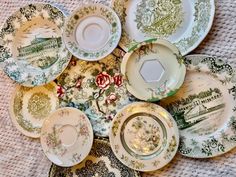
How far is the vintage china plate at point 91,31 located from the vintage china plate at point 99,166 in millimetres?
254

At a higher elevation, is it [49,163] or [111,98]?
[111,98]

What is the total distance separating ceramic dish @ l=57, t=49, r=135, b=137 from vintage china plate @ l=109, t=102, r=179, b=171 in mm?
45

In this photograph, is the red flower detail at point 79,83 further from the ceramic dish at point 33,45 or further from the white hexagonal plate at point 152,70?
the white hexagonal plate at point 152,70

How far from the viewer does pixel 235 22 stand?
107 cm

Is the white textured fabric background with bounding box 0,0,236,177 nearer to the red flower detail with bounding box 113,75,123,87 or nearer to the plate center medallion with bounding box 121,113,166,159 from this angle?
the plate center medallion with bounding box 121,113,166,159

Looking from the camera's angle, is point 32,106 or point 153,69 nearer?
point 153,69

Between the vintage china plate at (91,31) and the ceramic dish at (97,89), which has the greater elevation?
the vintage china plate at (91,31)

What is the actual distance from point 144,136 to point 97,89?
0.20 meters

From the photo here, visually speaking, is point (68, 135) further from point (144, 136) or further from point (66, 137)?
point (144, 136)

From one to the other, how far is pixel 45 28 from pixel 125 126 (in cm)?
40

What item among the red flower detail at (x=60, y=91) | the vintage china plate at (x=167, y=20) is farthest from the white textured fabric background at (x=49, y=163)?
the red flower detail at (x=60, y=91)

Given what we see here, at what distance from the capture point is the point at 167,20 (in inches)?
44.1

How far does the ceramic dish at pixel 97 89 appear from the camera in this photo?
3.81 ft

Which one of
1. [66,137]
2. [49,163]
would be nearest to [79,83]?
[66,137]
